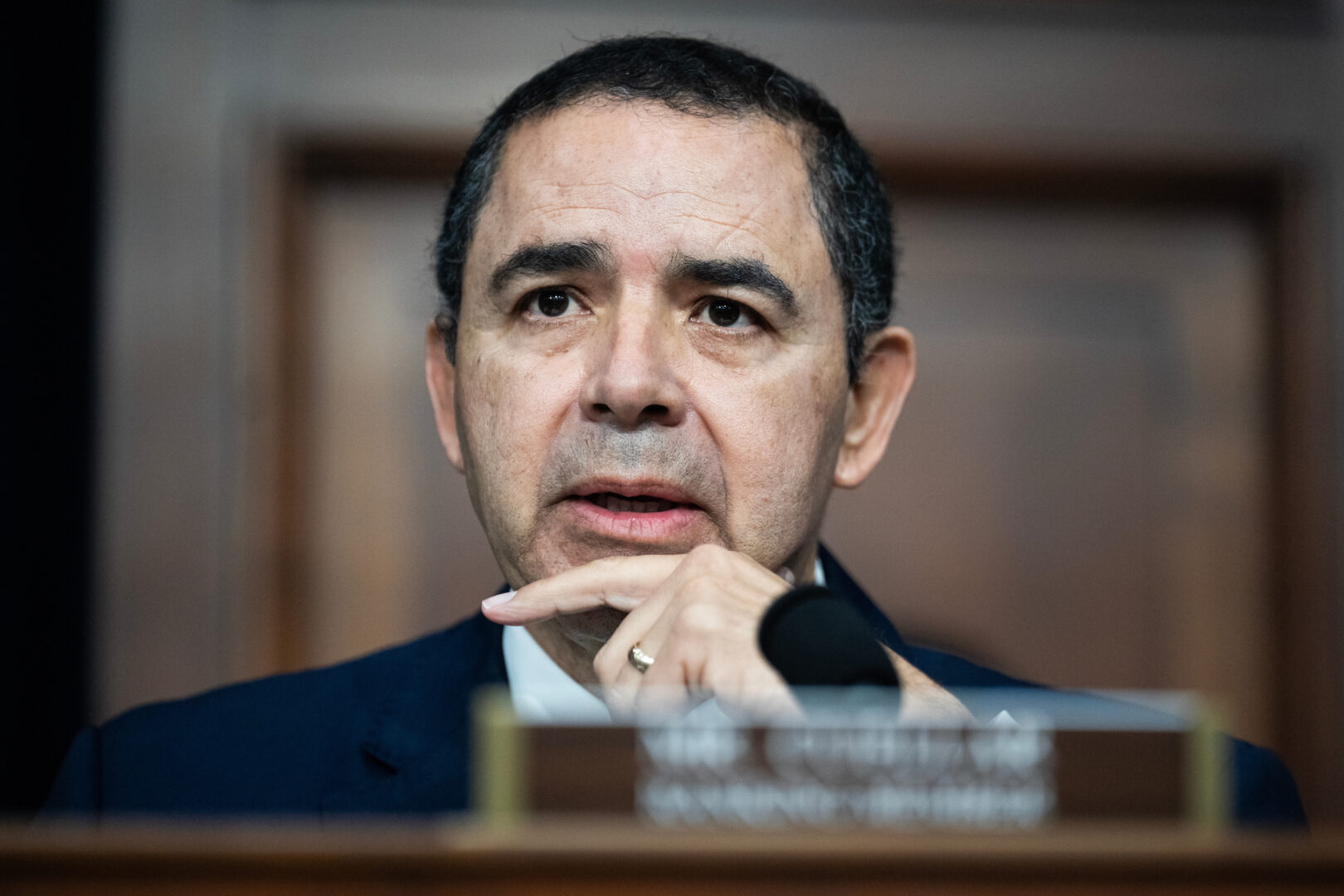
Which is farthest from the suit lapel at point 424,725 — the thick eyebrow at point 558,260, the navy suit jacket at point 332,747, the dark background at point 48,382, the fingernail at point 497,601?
the dark background at point 48,382

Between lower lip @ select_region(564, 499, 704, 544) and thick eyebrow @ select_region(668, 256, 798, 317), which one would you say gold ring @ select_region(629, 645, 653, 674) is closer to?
lower lip @ select_region(564, 499, 704, 544)

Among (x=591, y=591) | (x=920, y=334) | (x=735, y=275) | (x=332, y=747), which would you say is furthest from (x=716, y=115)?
(x=920, y=334)

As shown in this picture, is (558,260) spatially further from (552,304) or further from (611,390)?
(611,390)

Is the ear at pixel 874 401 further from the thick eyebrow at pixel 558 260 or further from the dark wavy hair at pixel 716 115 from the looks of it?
the thick eyebrow at pixel 558 260

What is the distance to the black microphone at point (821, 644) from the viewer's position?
34.2 inches

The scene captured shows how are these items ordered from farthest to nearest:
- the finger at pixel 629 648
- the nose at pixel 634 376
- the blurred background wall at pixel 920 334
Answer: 1. the blurred background wall at pixel 920 334
2. the nose at pixel 634 376
3. the finger at pixel 629 648

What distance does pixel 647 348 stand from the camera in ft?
4.17

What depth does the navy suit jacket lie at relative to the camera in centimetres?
138

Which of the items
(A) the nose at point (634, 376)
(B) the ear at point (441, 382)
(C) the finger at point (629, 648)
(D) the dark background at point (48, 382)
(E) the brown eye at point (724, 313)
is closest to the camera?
(C) the finger at point (629, 648)

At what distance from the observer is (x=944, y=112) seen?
2496 mm

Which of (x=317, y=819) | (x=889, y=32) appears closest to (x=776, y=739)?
(x=317, y=819)

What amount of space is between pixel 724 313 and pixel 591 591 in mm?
380

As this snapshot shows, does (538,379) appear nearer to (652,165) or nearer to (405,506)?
(652,165)

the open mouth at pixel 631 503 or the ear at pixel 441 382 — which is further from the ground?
the ear at pixel 441 382
